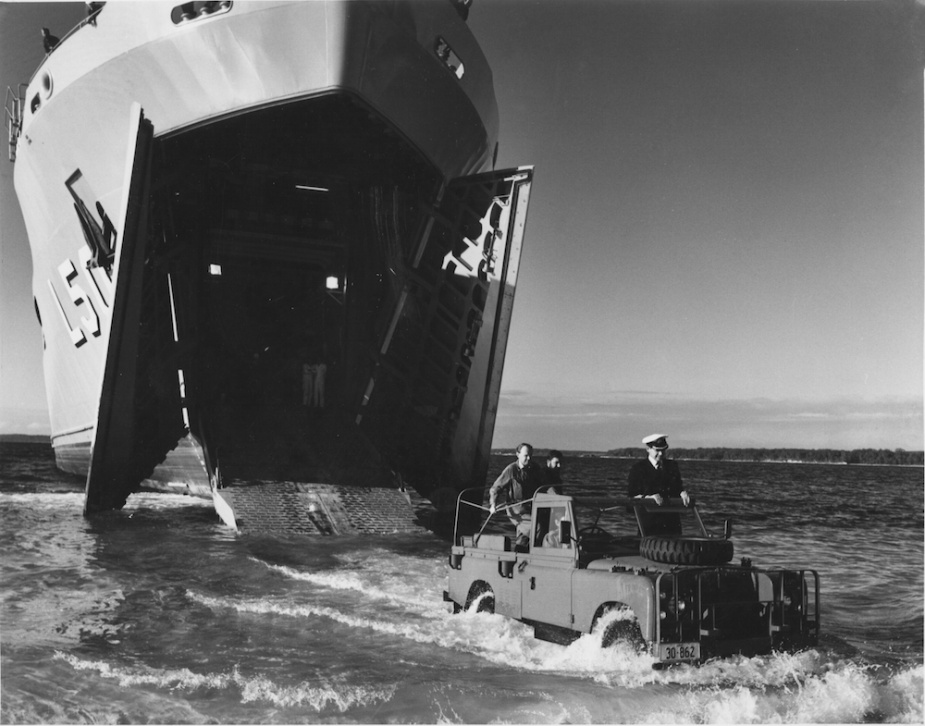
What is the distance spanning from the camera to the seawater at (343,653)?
5.61 metres

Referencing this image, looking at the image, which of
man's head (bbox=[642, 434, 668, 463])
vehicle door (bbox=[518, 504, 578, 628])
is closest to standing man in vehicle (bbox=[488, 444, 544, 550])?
vehicle door (bbox=[518, 504, 578, 628])

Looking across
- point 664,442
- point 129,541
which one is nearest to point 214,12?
point 129,541

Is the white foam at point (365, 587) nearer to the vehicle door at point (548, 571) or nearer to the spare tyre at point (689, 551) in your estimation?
the vehicle door at point (548, 571)

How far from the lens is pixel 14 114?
1998cm

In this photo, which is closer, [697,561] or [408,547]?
[697,561]

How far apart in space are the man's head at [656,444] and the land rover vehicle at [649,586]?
0.45 metres

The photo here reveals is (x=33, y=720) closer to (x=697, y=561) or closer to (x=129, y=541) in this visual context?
(x=697, y=561)

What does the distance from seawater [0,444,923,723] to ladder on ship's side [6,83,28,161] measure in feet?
36.3

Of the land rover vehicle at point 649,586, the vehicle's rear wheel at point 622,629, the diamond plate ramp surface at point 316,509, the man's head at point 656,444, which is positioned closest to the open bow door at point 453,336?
the diamond plate ramp surface at point 316,509

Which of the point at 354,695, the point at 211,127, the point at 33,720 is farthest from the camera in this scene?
the point at 211,127

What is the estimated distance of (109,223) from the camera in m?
16.0

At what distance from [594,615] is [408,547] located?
7.37 m

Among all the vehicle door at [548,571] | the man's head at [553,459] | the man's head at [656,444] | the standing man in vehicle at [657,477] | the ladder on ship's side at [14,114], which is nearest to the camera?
the vehicle door at [548,571]

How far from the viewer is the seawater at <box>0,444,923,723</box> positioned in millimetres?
5613
